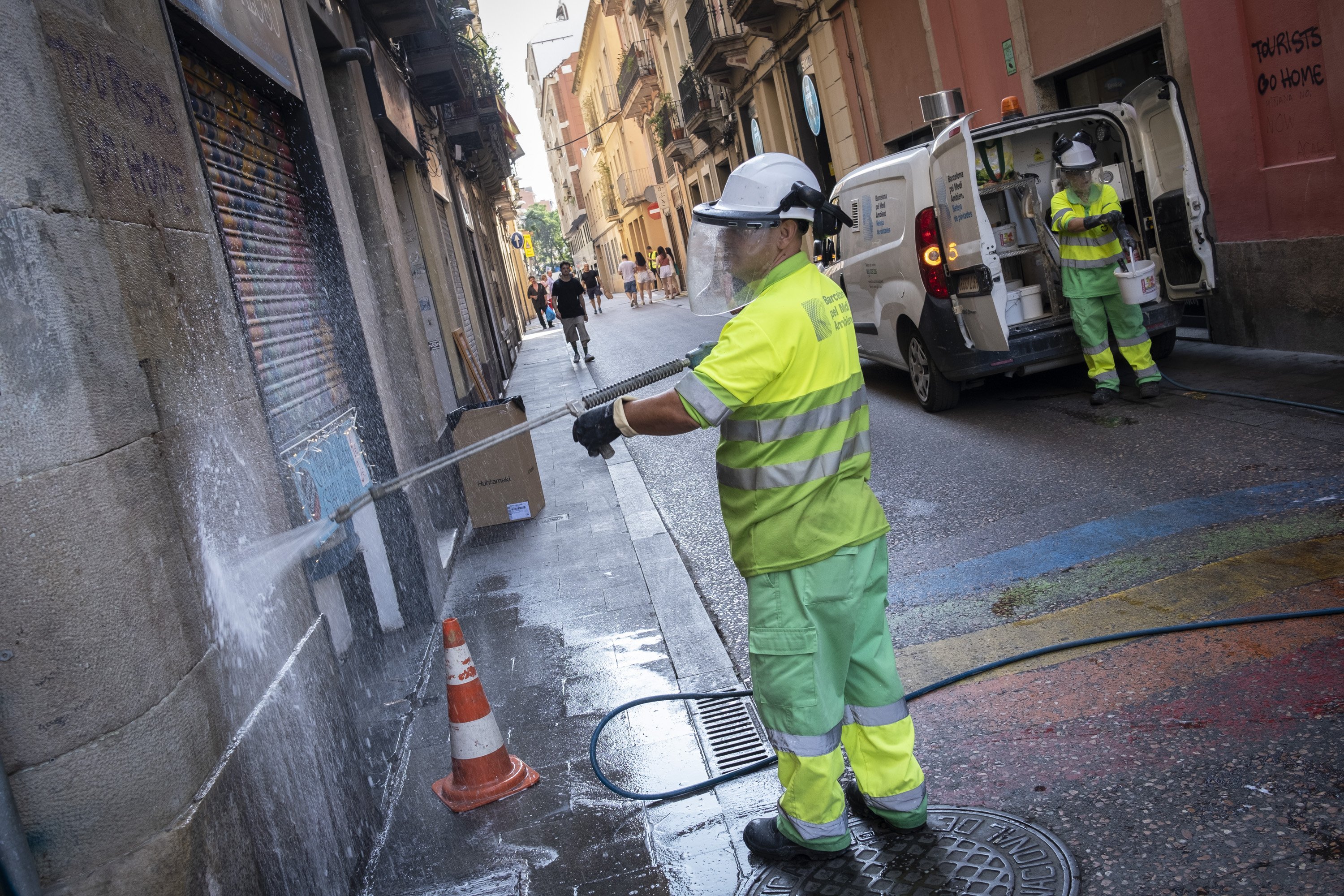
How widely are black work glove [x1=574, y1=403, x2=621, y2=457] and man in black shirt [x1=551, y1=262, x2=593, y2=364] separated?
15.6 metres

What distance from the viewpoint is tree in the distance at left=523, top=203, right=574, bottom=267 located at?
4633 inches

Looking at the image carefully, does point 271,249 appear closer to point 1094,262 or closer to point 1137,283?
point 1094,262

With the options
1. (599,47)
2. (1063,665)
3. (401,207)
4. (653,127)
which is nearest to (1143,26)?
(401,207)

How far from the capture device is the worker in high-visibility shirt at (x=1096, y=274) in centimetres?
729

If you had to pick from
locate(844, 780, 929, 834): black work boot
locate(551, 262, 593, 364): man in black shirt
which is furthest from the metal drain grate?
locate(551, 262, 593, 364): man in black shirt

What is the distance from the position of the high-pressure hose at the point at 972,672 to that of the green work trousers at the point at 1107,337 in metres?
3.96

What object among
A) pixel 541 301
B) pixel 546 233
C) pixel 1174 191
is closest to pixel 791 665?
pixel 1174 191

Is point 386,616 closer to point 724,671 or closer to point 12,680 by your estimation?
point 724,671

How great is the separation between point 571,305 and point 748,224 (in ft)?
52.3

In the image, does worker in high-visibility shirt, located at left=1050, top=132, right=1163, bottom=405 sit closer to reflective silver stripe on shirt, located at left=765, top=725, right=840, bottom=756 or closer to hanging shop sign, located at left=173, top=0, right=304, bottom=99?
hanging shop sign, located at left=173, top=0, right=304, bottom=99

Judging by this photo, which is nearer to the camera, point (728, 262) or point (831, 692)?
point (831, 692)

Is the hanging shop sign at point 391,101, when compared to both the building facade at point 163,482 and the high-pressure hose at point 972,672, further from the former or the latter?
the high-pressure hose at point 972,672

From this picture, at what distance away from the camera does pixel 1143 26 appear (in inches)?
370

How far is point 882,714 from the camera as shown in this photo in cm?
288
